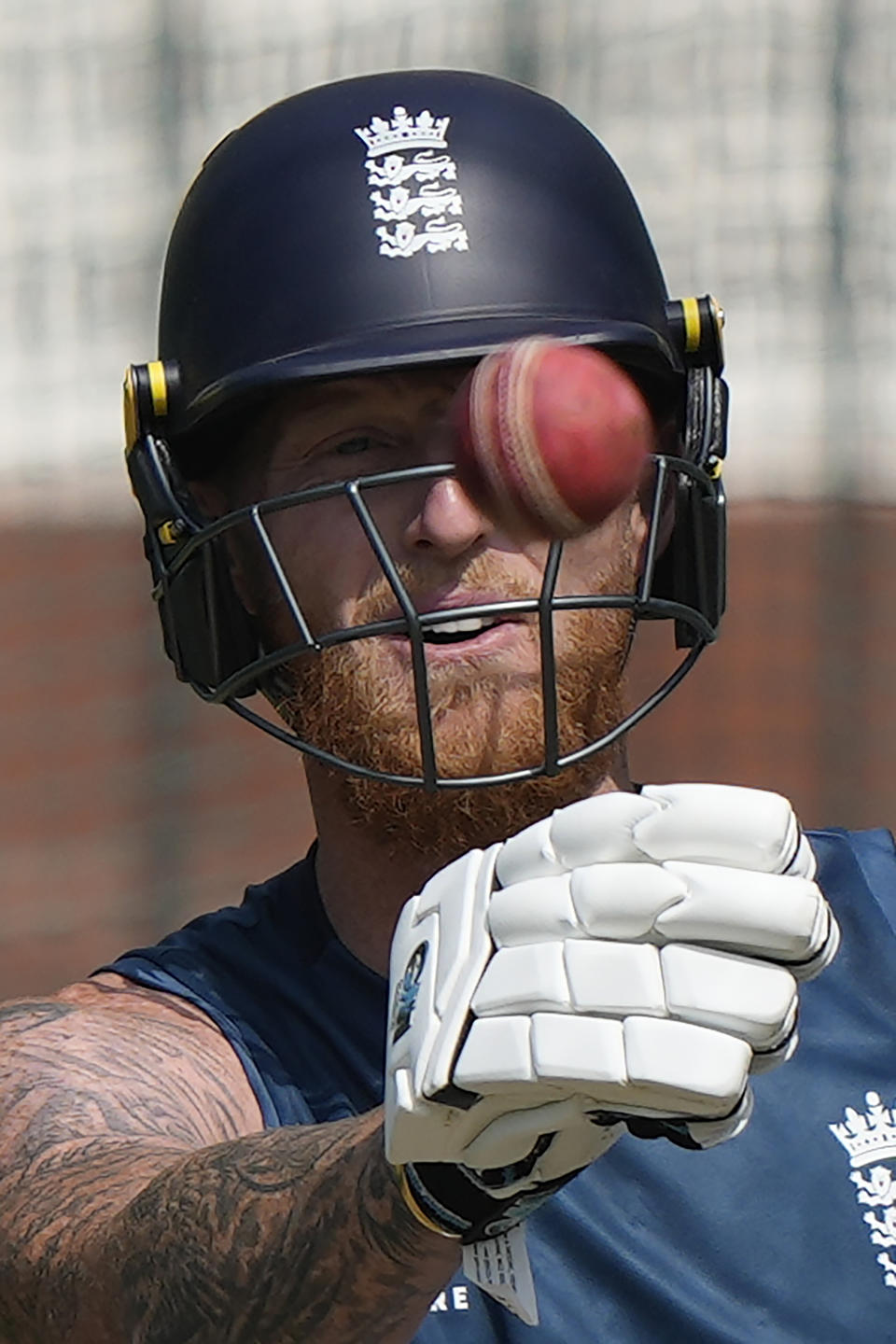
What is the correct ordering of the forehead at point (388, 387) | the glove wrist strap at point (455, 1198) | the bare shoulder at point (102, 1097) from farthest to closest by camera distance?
the forehead at point (388, 387) → the bare shoulder at point (102, 1097) → the glove wrist strap at point (455, 1198)

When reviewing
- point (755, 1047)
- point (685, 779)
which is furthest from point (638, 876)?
point (685, 779)

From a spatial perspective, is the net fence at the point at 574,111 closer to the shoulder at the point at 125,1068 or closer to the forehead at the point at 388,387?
A: the forehead at the point at 388,387

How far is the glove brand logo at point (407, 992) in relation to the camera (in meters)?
1.50

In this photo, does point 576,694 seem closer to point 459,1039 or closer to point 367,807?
point 367,807

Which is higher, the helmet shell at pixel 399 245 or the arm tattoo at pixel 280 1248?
the helmet shell at pixel 399 245

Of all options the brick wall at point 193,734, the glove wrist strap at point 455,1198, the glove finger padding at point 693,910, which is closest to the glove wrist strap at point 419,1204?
the glove wrist strap at point 455,1198

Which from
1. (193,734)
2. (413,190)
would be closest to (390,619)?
(413,190)

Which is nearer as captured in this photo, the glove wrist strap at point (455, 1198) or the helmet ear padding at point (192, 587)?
the glove wrist strap at point (455, 1198)

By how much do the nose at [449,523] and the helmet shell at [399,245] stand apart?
16 centimetres

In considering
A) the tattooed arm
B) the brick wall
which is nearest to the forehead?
the tattooed arm

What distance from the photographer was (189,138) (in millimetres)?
4246

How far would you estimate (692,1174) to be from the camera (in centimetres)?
208

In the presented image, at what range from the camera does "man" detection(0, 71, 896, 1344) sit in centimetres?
141

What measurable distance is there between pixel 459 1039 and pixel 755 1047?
184mm
